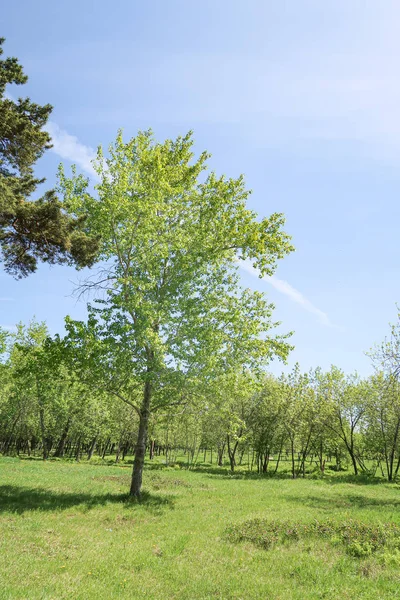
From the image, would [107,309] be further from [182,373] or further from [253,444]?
[253,444]

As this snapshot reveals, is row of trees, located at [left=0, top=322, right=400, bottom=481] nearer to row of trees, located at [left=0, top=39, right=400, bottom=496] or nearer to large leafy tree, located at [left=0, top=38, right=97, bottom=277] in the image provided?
row of trees, located at [left=0, top=39, right=400, bottom=496]

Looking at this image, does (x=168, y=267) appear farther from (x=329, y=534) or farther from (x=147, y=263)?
(x=329, y=534)

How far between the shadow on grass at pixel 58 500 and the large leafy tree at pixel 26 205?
423 inches

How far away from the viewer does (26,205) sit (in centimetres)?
1538

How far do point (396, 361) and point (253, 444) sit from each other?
27.1m

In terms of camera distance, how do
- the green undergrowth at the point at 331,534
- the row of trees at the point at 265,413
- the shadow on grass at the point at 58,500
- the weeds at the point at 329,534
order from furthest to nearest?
the row of trees at the point at 265,413
the shadow on grass at the point at 58,500
the weeds at the point at 329,534
the green undergrowth at the point at 331,534

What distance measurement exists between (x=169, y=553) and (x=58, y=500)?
355 inches

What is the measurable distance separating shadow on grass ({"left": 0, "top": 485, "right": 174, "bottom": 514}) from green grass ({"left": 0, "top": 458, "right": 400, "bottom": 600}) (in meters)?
0.05

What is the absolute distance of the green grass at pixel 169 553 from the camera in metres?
8.88

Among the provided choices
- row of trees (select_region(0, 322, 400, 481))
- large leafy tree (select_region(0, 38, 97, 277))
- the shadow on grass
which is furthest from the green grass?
large leafy tree (select_region(0, 38, 97, 277))

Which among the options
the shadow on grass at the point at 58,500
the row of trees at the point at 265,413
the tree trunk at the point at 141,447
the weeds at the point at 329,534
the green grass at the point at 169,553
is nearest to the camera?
the green grass at the point at 169,553

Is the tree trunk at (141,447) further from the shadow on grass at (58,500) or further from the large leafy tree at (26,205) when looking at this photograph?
the large leafy tree at (26,205)

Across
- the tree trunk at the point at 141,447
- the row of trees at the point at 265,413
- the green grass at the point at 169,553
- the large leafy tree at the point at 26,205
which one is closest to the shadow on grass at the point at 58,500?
the green grass at the point at 169,553

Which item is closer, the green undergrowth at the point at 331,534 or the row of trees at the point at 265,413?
the green undergrowth at the point at 331,534
